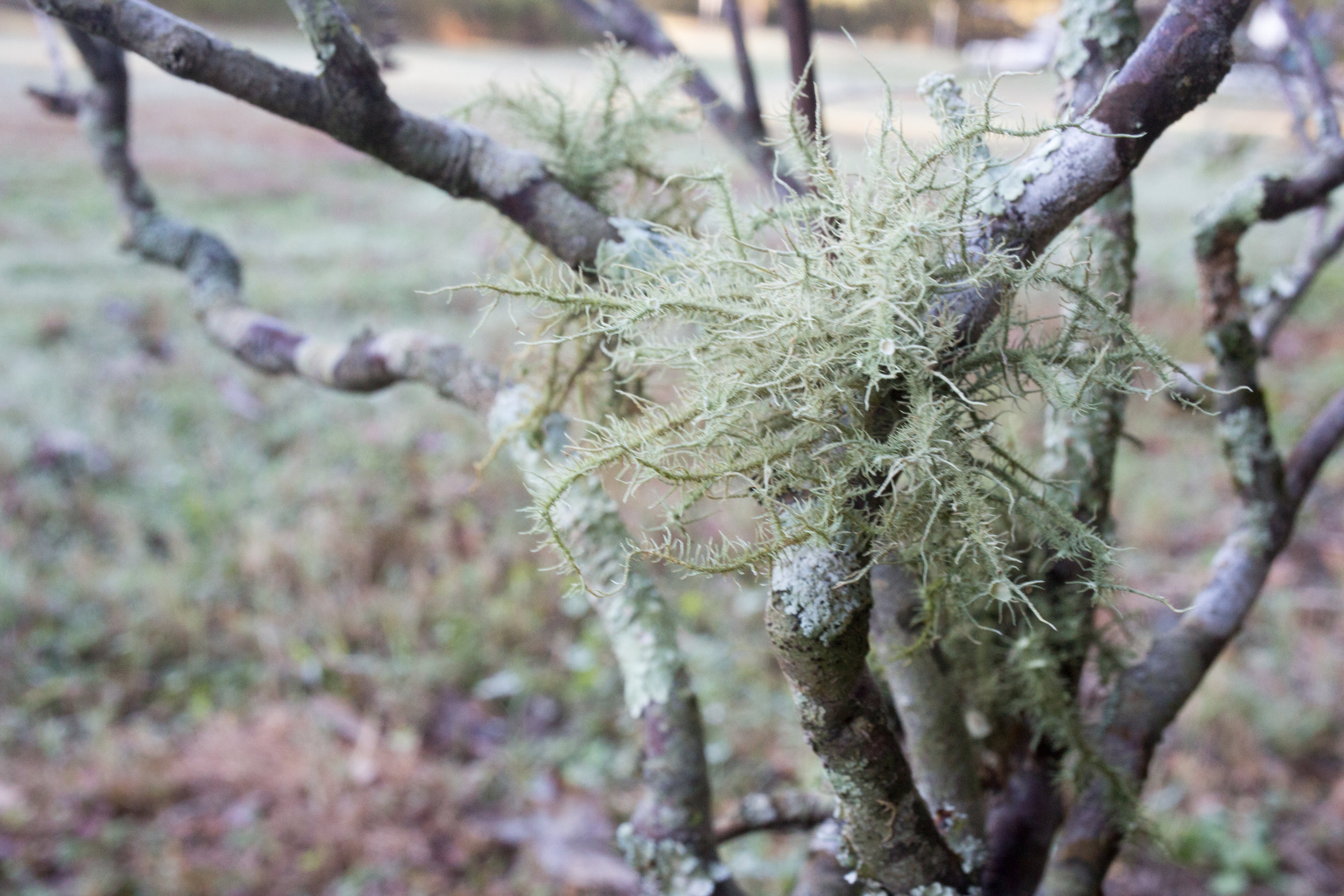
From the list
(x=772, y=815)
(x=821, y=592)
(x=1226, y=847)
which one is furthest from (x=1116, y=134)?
(x=1226, y=847)

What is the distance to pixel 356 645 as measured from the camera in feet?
7.83

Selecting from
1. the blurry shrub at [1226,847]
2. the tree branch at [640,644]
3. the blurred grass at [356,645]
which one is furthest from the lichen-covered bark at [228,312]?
the blurry shrub at [1226,847]

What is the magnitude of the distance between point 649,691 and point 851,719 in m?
0.27

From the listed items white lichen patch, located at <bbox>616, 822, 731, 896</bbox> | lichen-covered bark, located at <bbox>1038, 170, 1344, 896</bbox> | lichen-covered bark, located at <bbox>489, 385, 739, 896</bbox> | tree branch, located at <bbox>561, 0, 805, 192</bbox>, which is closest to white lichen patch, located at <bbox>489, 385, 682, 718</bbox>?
lichen-covered bark, located at <bbox>489, 385, 739, 896</bbox>

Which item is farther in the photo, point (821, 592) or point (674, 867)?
point (674, 867)

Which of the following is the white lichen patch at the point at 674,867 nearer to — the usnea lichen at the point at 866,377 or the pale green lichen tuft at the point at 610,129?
the usnea lichen at the point at 866,377

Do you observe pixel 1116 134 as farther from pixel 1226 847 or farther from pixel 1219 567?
pixel 1226 847

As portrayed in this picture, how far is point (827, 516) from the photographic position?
1.47ft

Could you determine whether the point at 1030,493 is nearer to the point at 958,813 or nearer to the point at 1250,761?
the point at 958,813

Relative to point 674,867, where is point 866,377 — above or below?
above

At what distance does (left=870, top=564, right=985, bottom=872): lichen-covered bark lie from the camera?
645 millimetres

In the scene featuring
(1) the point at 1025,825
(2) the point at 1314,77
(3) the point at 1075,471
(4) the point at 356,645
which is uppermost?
(2) the point at 1314,77

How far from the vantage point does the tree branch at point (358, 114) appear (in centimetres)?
54

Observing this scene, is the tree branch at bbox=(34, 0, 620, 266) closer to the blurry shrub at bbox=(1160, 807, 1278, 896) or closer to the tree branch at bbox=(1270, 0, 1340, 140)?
the tree branch at bbox=(1270, 0, 1340, 140)
